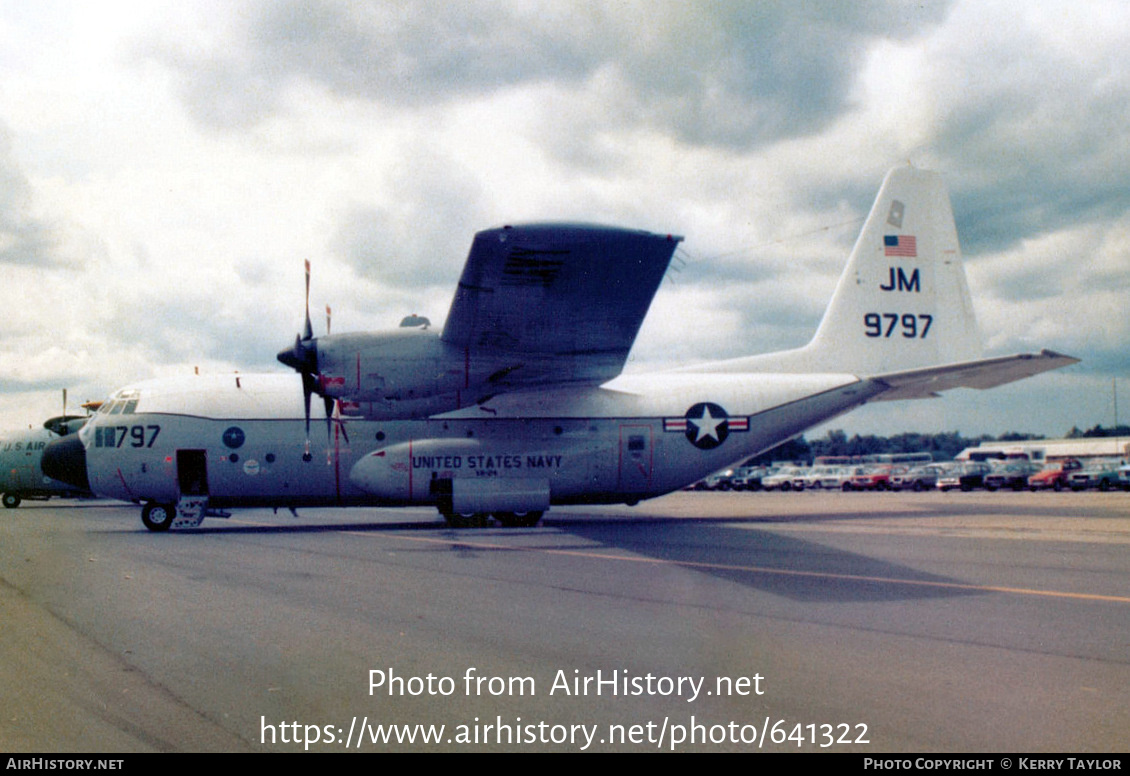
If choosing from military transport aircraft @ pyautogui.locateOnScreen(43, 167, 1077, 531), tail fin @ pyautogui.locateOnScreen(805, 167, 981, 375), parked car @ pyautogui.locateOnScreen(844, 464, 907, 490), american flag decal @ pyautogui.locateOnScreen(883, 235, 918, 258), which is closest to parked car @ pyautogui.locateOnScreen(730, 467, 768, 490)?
parked car @ pyautogui.locateOnScreen(844, 464, 907, 490)

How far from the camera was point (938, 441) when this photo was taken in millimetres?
186250

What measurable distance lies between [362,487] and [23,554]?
20.7 ft

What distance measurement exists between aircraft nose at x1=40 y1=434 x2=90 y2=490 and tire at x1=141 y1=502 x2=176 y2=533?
1.36m

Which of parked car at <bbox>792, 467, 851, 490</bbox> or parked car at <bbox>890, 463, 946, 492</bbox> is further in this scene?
parked car at <bbox>792, 467, 851, 490</bbox>

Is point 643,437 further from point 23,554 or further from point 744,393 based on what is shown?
point 23,554

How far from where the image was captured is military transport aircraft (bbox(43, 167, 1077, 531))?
1538 cm

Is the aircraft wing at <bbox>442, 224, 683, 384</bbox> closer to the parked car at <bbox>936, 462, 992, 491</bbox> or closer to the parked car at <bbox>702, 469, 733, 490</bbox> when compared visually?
the parked car at <bbox>936, 462, 992, 491</bbox>

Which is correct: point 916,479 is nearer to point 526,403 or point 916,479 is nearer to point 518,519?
point 518,519

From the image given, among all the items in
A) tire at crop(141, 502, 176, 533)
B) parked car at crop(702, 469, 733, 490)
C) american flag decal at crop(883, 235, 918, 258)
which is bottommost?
parked car at crop(702, 469, 733, 490)

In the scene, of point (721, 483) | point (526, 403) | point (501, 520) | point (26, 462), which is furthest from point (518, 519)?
point (721, 483)

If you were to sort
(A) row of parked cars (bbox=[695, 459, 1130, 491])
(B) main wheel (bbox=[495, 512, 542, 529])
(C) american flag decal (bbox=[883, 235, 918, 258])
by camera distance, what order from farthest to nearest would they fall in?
(A) row of parked cars (bbox=[695, 459, 1130, 491]) < (C) american flag decal (bbox=[883, 235, 918, 258]) < (B) main wheel (bbox=[495, 512, 542, 529])

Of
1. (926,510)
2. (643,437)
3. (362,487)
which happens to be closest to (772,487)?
(926,510)

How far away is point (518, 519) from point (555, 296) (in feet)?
26.5

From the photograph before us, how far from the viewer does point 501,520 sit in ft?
65.8
